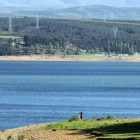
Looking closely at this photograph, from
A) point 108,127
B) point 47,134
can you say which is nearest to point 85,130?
point 108,127

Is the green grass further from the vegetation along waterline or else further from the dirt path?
the dirt path

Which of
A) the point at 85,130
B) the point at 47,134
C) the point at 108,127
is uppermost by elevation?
the point at 108,127

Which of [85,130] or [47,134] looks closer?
[47,134]

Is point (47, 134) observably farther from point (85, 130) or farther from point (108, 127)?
point (108, 127)

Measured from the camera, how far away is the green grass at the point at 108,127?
26627 mm

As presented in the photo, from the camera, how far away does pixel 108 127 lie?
2902 centimetres

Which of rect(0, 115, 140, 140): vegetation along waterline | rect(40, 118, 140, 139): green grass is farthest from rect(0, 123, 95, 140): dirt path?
rect(40, 118, 140, 139): green grass

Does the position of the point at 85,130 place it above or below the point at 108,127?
below

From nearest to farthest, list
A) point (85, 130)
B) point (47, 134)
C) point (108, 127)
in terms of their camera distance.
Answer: point (47, 134)
point (85, 130)
point (108, 127)

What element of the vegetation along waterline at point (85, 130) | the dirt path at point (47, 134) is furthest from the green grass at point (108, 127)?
the dirt path at point (47, 134)

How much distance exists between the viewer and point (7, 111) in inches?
2067

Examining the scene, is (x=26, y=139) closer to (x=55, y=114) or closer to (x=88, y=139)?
(x=88, y=139)

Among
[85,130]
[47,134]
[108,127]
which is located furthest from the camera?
[108,127]

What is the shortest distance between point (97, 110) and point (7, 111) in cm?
1119
